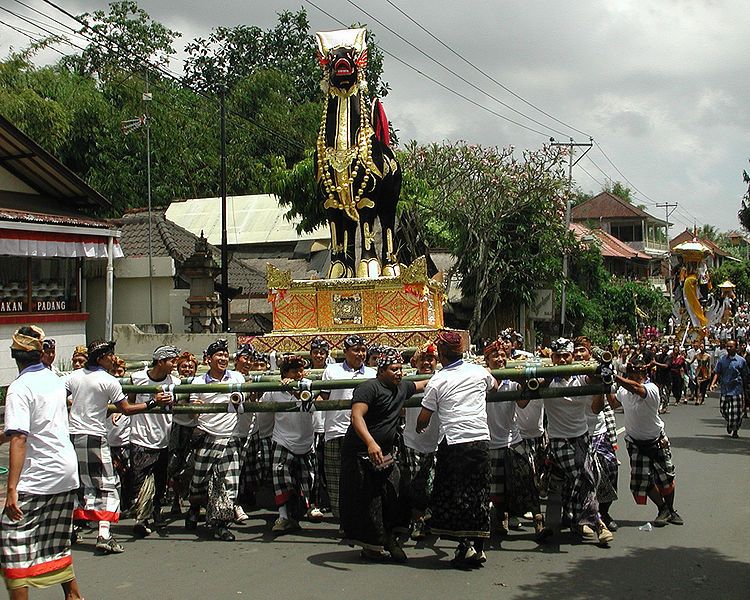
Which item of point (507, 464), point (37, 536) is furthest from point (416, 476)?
point (37, 536)

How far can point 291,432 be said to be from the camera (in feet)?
26.9

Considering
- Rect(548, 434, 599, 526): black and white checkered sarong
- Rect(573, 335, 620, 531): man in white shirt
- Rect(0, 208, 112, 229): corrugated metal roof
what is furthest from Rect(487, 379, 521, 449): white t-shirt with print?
Rect(0, 208, 112, 229): corrugated metal roof

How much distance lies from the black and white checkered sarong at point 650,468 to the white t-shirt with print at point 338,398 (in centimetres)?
249

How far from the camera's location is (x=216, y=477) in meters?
7.79

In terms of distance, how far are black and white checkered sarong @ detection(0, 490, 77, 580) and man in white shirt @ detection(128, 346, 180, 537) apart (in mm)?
2415

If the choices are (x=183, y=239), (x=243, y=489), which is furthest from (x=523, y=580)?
(x=183, y=239)

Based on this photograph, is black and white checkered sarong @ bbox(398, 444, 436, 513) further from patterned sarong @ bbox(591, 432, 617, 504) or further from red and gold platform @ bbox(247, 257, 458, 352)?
red and gold platform @ bbox(247, 257, 458, 352)

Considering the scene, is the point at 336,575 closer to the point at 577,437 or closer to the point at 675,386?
the point at 577,437

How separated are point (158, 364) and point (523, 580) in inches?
140

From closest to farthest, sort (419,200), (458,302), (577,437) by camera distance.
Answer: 1. (577,437)
2. (419,200)
3. (458,302)

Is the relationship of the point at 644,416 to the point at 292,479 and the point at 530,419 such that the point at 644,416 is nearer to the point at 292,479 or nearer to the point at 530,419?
the point at 530,419

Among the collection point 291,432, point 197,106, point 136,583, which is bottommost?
point 136,583

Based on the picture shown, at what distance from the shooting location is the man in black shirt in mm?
6801

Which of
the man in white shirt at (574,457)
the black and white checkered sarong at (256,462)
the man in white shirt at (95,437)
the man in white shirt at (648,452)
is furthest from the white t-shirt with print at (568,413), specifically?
the man in white shirt at (95,437)
